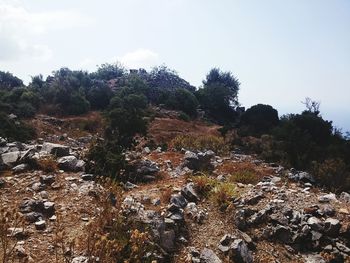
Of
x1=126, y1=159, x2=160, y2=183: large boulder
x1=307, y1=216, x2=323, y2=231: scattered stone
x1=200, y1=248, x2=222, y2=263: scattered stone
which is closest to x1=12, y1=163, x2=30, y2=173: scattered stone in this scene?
x1=126, y1=159, x2=160, y2=183: large boulder

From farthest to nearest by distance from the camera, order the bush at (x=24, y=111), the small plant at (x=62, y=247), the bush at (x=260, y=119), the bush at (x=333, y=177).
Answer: the bush at (x=260, y=119) → the bush at (x=24, y=111) → the bush at (x=333, y=177) → the small plant at (x=62, y=247)

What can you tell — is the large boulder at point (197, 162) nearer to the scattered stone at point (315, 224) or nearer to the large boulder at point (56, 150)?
the large boulder at point (56, 150)

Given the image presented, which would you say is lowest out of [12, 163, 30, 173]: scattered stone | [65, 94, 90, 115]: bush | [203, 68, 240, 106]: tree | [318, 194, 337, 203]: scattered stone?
[12, 163, 30, 173]: scattered stone

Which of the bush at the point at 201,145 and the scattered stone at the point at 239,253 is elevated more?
the bush at the point at 201,145

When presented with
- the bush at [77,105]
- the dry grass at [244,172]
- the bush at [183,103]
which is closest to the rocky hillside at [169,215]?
the dry grass at [244,172]

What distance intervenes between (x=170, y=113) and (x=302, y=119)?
15.4 m

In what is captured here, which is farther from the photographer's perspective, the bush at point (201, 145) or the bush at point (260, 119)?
the bush at point (260, 119)

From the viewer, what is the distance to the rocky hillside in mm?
6348

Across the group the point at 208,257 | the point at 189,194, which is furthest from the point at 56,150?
the point at 208,257

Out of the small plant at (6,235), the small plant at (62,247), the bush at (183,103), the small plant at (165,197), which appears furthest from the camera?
the bush at (183,103)

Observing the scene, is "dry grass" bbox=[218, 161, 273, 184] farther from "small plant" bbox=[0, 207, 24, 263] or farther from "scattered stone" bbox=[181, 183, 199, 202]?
"small plant" bbox=[0, 207, 24, 263]

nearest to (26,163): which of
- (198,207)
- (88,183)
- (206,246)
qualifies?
(88,183)

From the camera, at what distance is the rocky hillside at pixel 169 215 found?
6348 millimetres

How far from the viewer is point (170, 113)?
121 feet
